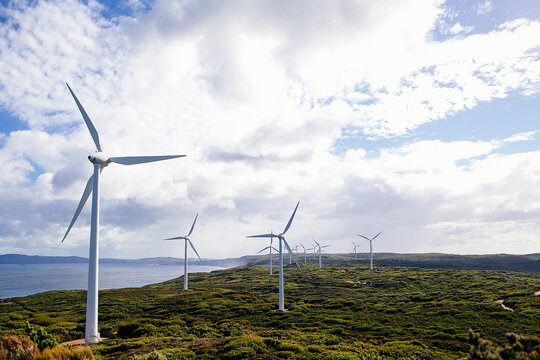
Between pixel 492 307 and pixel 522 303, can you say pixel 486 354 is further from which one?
pixel 522 303

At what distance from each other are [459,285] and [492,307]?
1771 inches

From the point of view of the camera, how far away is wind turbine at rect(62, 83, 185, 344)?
30.5m

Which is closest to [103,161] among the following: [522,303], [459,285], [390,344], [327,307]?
[390,344]

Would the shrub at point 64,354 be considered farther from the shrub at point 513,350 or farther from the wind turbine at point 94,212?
the shrub at point 513,350

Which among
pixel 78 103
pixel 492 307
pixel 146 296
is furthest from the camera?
pixel 146 296

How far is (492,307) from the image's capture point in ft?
168

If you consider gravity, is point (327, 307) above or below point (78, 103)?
below

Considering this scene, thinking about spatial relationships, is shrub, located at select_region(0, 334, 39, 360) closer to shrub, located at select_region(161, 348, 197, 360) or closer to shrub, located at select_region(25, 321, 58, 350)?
shrub, located at select_region(25, 321, 58, 350)

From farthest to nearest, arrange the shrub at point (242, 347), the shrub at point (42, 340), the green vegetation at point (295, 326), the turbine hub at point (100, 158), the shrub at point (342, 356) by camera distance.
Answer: the turbine hub at point (100, 158) < the green vegetation at point (295, 326) < the shrub at point (242, 347) < the shrub at point (342, 356) < the shrub at point (42, 340)

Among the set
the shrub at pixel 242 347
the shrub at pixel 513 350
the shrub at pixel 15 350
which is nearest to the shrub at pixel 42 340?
the shrub at pixel 15 350

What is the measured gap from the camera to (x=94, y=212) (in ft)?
105

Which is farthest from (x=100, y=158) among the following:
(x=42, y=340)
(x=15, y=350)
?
(x=15, y=350)

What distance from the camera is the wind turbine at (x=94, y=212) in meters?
30.5

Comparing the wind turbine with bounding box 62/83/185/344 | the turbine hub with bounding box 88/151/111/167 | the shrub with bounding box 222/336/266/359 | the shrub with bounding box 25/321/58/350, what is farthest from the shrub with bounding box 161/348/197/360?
the turbine hub with bounding box 88/151/111/167
